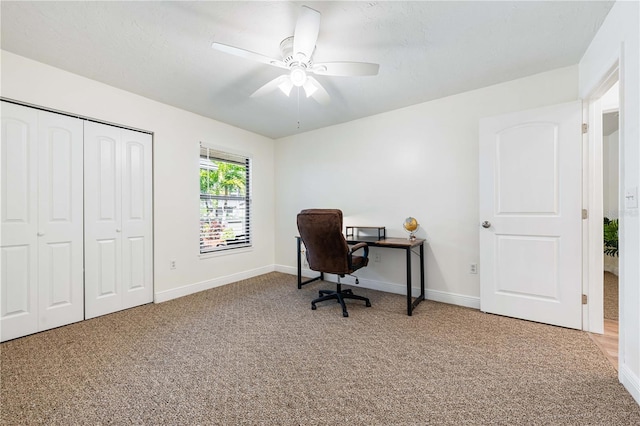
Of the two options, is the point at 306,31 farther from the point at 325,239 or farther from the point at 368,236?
the point at 368,236

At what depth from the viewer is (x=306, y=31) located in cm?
168

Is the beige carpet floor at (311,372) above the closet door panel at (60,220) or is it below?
below

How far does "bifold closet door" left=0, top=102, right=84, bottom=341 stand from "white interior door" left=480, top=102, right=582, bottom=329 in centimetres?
400

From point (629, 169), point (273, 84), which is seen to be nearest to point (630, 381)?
point (629, 169)

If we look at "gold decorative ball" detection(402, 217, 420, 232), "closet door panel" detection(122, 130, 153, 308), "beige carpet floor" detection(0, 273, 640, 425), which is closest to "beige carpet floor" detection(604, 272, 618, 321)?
"beige carpet floor" detection(0, 273, 640, 425)

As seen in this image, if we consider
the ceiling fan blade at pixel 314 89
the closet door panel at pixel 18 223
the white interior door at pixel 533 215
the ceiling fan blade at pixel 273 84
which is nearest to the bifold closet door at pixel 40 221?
the closet door panel at pixel 18 223

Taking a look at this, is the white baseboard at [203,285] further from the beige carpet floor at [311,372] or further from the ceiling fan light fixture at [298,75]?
the ceiling fan light fixture at [298,75]

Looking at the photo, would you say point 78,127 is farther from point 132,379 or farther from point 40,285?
point 132,379

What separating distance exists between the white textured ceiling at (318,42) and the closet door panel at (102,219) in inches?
24.8

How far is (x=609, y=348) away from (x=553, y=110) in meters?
1.96

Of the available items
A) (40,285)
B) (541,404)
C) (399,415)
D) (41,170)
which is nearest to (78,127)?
(41,170)

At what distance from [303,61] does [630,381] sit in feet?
9.12

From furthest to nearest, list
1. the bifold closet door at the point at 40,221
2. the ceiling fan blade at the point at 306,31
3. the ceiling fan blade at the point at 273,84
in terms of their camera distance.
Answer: the bifold closet door at the point at 40,221
the ceiling fan blade at the point at 273,84
the ceiling fan blade at the point at 306,31

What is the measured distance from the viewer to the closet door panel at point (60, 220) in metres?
2.43
